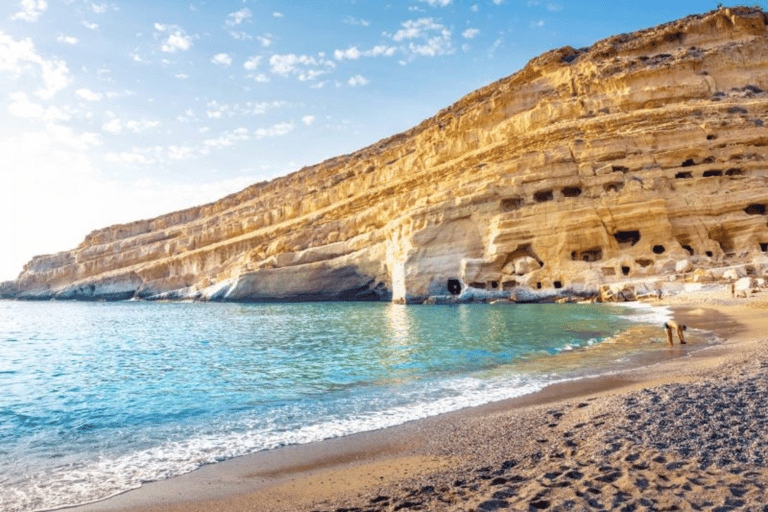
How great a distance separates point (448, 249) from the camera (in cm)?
3303

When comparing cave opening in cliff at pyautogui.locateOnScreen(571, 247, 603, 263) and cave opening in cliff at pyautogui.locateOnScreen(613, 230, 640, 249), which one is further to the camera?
cave opening in cliff at pyautogui.locateOnScreen(571, 247, 603, 263)

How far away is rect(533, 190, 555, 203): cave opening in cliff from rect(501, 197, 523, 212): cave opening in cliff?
3.46 feet

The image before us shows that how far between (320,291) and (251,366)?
97.7 ft

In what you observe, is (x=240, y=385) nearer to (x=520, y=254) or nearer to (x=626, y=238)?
(x=520, y=254)

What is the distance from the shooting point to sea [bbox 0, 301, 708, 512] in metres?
5.81

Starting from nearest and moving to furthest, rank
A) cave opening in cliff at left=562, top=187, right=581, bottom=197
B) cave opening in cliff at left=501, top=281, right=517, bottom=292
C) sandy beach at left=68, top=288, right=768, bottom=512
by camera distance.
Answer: sandy beach at left=68, top=288, right=768, bottom=512, cave opening in cliff at left=501, top=281, right=517, bottom=292, cave opening in cliff at left=562, top=187, right=581, bottom=197

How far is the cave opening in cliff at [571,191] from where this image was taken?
32.2 metres

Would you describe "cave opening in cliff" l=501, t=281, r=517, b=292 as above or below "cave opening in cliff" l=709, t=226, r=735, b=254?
below

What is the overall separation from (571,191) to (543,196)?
1837 millimetres

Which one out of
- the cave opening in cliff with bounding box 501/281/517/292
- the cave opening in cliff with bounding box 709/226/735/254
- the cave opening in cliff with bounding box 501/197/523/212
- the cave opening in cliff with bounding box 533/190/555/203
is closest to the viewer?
the cave opening in cliff with bounding box 709/226/735/254

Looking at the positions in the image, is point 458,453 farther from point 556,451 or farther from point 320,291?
point 320,291

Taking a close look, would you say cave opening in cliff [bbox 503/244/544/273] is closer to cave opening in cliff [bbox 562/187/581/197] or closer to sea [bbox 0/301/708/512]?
cave opening in cliff [bbox 562/187/581/197]

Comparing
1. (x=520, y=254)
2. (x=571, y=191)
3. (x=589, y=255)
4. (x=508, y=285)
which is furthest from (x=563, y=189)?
(x=508, y=285)

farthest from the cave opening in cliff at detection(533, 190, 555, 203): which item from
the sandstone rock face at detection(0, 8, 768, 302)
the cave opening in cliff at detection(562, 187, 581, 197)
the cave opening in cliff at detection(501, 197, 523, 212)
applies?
the cave opening in cliff at detection(501, 197, 523, 212)
